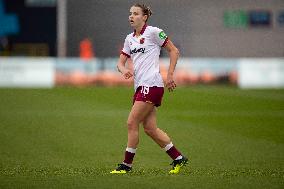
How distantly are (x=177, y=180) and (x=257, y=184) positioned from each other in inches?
36.3

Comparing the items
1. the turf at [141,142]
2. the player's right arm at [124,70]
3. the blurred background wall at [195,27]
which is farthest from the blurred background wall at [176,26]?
the player's right arm at [124,70]

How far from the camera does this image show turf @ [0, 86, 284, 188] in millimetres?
11102

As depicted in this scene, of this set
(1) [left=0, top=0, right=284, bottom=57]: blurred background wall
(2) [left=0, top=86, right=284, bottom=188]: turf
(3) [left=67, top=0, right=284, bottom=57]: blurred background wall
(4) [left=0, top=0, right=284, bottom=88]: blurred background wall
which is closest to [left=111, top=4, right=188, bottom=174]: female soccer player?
(2) [left=0, top=86, right=284, bottom=188]: turf

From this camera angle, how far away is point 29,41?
46.4 m

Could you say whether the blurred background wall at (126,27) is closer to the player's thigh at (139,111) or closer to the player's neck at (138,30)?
the player's neck at (138,30)

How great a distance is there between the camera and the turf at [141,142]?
11.1 m

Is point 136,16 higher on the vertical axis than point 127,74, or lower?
A: higher

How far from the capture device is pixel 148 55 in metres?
11.5

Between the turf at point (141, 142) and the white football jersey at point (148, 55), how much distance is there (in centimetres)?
112

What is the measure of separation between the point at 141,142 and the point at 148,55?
494 centimetres

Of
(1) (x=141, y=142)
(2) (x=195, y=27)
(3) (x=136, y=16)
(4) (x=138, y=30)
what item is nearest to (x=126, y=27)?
(2) (x=195, y=27)

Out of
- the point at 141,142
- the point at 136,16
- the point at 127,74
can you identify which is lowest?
the point at 141,142

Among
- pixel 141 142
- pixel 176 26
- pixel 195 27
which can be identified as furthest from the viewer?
pixel 195 27

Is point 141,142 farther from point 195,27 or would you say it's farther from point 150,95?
point 195,27
